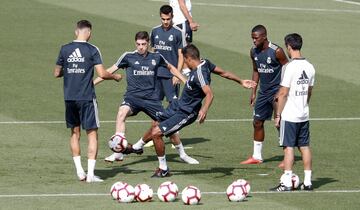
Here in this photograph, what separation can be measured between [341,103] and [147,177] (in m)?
9.32

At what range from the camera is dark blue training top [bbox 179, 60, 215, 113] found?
1973 centimetres

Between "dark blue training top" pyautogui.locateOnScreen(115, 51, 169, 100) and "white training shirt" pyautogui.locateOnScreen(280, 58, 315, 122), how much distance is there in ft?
10.5

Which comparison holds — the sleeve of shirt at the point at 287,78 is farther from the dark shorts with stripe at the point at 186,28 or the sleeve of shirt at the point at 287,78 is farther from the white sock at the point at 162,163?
the dark shorts with stripe at the point at 186,28

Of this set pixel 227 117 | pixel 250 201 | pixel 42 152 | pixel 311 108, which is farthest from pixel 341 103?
pixel 250 201

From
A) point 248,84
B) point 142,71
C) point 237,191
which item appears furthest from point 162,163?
point 237,191

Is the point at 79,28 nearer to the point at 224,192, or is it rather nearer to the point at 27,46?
the point at 224,192

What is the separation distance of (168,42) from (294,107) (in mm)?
4957

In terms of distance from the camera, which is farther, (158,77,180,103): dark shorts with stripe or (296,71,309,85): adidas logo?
(158,77,180,103): dark shorts with stripe

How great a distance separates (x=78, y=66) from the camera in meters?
19.7

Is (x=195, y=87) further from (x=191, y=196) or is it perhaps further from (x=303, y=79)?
(x=191, y=196)

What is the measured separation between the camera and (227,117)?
1041 inches

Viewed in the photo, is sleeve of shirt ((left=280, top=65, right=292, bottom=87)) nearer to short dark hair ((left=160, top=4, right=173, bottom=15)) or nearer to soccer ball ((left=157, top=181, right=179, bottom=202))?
soccer ball ((left=157, top=181, right=179, bottom=202))

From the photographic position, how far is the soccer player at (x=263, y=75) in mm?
21469

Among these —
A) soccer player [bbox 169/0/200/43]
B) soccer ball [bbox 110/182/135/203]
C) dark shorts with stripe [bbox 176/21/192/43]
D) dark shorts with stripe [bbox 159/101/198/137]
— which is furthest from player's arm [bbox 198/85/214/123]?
dark shorts with stripe [bbox 176/21/192/43]
